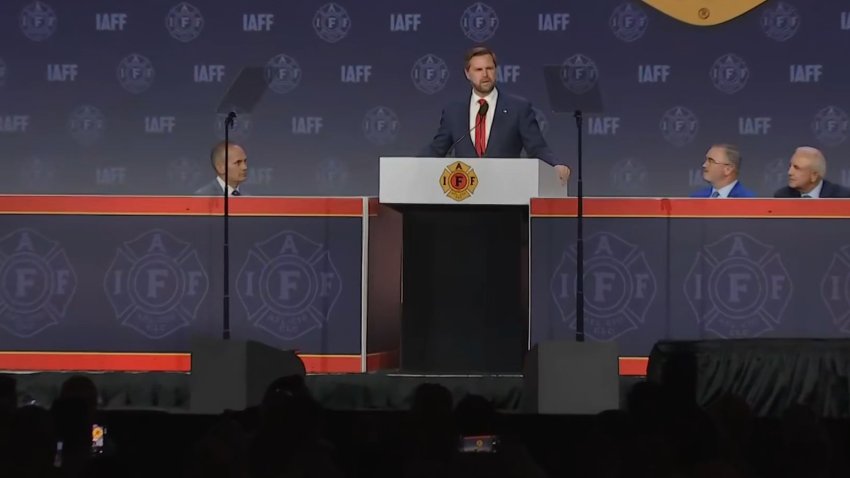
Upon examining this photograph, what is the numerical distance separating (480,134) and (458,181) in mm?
1495

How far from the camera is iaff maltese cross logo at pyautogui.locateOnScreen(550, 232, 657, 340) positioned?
7895mm

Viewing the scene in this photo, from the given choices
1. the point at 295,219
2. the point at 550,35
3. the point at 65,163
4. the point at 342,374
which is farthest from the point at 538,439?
the point at 65,163

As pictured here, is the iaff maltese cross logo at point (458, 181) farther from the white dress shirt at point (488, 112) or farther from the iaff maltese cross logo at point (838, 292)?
the iaff maltese cross logo at point (838, 292)

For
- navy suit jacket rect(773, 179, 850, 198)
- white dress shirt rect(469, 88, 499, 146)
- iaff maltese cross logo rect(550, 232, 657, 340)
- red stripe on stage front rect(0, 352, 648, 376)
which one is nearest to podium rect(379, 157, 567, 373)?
iaff maltese cross logo rect(550, 232, 657, 340)

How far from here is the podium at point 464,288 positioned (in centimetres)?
798

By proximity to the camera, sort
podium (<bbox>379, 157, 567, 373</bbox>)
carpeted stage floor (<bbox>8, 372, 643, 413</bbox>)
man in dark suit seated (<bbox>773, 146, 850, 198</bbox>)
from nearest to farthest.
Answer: carpeted stage floor (<bbox>8, 372, 643, 413</bbox>) → podium (<bbox>379, 157, 567, 373</bbox>) → man in dark suit seated (<bbox>773, 146, 850, 198</bbox>)

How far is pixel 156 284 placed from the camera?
816 cm

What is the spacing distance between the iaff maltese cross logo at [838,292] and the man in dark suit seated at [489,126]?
201cm

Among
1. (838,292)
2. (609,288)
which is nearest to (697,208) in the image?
(609,288)

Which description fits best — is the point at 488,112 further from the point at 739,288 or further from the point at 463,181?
the point at 739,288

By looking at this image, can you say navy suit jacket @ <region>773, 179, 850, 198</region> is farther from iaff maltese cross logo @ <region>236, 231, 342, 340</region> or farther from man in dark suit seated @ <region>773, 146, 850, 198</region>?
iaff maltese cross logo @ <region>236, 231, 342, 340</region>

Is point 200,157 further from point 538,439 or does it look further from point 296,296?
point 538,439

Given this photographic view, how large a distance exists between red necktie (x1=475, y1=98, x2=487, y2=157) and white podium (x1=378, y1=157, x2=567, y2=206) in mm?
1385

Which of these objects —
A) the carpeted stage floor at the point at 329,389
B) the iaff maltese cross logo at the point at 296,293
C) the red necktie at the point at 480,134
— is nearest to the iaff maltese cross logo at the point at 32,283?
the carpeted stage floor at the point at 329,389
